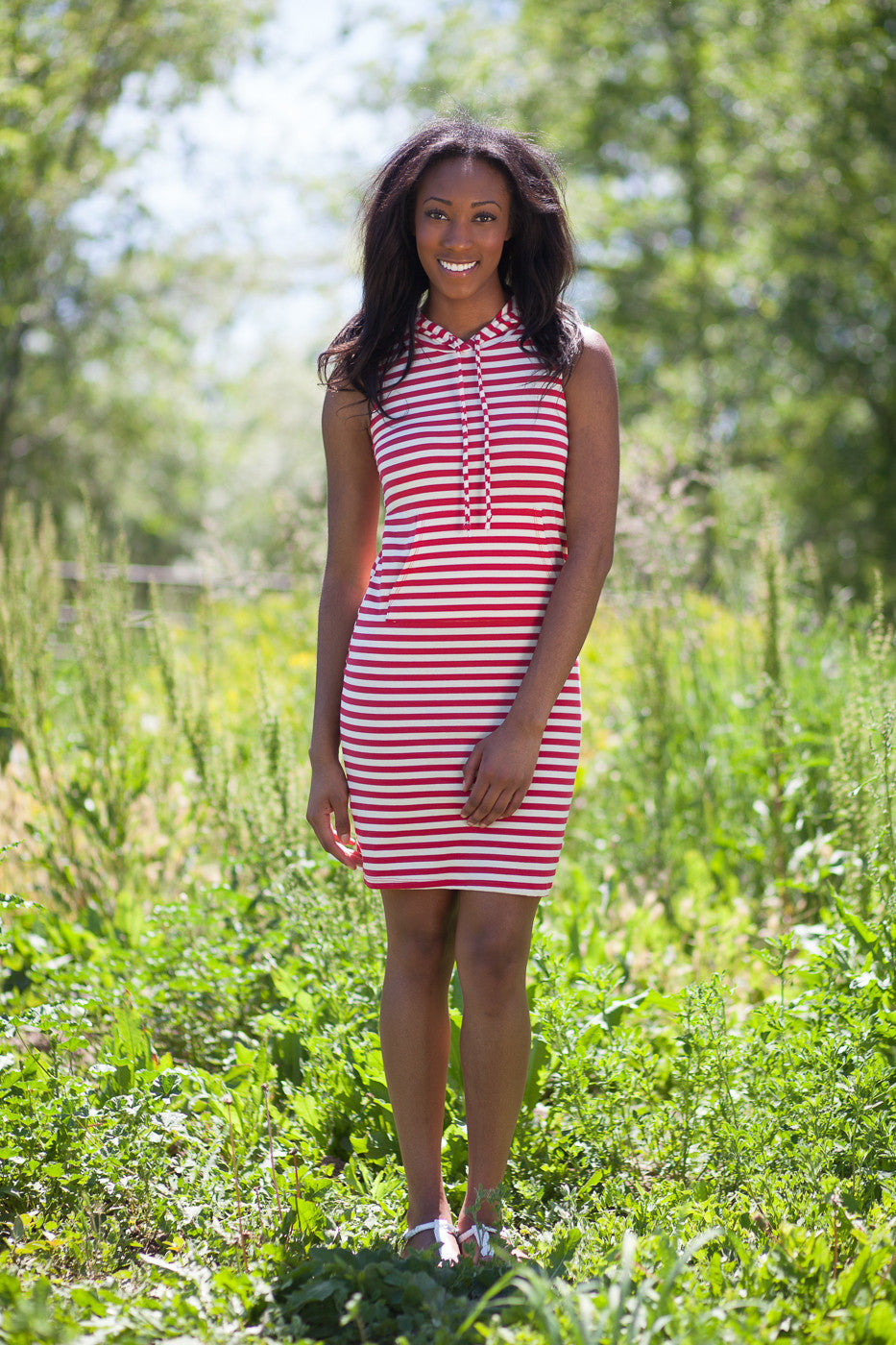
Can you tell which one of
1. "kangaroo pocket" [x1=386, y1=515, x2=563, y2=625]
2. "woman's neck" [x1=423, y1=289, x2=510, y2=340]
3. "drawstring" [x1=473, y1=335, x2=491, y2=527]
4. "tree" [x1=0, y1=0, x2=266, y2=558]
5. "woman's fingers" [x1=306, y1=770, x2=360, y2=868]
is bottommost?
"woman's fingers" [x1=306, y1=770, x2=360, y2=868]

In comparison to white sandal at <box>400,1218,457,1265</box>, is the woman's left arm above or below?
above

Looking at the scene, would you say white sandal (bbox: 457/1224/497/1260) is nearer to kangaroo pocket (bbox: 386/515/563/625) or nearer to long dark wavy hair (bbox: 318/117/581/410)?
kangaroo pocket (bbox: 386/515/563/625)

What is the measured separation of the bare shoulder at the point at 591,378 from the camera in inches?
75.1

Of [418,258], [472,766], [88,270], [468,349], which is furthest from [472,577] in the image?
[88,270]

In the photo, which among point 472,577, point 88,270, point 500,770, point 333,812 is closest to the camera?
point 500,770

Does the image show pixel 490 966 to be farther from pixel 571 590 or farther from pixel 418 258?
pixel 418 258

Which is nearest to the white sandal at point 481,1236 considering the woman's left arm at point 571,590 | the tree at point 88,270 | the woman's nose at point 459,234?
the woman's left arm at point 571,590

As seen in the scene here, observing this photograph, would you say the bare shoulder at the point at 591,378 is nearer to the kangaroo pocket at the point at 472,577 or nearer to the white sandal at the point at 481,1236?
the kangaroo pocket at the point at 472,577

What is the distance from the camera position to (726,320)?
14539mm

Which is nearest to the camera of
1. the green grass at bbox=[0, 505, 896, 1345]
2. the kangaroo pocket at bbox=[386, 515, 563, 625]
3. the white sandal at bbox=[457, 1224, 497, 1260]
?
the green grass at bbox=[0, 505, 896, 1345]

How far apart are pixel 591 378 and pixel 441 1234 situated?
1397mm

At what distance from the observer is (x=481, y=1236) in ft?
5.76

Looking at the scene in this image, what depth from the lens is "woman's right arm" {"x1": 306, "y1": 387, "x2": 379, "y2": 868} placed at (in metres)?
2.05

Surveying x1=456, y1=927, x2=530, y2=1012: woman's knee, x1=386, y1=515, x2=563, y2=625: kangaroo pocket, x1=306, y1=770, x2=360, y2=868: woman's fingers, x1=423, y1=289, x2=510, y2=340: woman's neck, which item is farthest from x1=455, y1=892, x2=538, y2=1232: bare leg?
x1=423, y1=289, x2=510, y2=340: woman's neck
